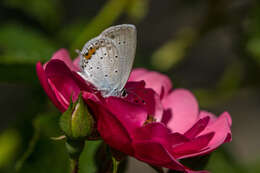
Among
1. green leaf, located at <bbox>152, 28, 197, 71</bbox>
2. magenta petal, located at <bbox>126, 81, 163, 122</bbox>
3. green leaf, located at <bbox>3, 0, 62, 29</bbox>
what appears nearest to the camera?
magenta petal, located at <bbox>126, 81, 163, 122</bbox>

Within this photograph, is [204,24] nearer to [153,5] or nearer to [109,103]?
[109,103]

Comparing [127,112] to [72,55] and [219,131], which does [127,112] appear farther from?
[72,55]

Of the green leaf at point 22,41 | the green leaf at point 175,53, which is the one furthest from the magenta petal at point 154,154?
the green leaf at point 175,53

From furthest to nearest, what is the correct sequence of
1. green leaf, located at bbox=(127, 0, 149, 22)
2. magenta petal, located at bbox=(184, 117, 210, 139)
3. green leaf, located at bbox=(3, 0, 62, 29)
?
green leaf, located at bbox=(3, 0, 62, 29)
green leaf, located at bbox=(127, 0, 149, 22)
magenta petal, located at bbox=(184, 117, 210, 139)

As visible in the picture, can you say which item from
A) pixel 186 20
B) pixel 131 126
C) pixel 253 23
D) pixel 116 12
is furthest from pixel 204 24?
pixel 186 20

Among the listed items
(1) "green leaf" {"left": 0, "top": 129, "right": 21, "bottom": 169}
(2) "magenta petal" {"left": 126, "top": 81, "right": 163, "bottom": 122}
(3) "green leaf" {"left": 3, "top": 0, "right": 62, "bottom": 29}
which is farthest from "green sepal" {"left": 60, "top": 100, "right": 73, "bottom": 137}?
(3) "green leaf" {"left": 3, "top": 0, "right": 62, "bottom": 29}

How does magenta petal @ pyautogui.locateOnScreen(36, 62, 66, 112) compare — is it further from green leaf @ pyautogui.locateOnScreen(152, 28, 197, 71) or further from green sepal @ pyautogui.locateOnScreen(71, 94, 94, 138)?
green leaf @ pyautogui.locateOnScreen(152, 28, 197, 71)

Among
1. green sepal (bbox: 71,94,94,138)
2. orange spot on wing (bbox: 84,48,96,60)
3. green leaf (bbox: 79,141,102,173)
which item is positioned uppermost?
orange spot on wing (bbox: 84,48,96,60)
